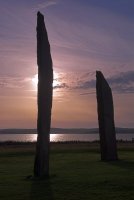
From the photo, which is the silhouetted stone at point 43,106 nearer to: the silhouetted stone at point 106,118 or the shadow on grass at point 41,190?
the shadow on grass at point 41,190

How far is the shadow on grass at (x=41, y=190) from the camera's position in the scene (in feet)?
43.7

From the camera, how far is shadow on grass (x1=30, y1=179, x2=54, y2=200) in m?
13.3

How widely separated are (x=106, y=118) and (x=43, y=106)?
850 cm

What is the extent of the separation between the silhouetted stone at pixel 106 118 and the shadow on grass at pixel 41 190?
9.51 metres

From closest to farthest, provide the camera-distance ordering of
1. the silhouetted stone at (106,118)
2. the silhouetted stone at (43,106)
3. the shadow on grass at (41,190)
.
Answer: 1. the shadow on grass at (41,190)
2. the silhouetted stone at (43,106)
3. the silhouetted stone at (106,118)

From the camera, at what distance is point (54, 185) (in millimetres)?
15555

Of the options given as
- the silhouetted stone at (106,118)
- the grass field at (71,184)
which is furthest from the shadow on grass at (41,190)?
the silhouetted stone at (106,118)

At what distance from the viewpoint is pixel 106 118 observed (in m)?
25.9

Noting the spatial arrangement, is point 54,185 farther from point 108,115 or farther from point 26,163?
point 108,115

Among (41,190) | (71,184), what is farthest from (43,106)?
(41,190)

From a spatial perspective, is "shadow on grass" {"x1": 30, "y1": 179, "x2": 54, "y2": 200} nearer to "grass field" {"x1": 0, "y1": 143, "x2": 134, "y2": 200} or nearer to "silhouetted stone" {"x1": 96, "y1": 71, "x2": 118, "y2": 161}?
"grass field" {"x1": 0, "y1": 143, "x2": 134, "y2": 200}

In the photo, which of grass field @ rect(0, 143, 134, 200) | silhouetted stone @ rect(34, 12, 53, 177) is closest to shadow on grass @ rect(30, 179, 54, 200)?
grass field @ rect(0, 143, 134, 200)

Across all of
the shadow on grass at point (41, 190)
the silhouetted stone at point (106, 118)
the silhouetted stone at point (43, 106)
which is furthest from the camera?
the silhouetted stone at point (106, 118)

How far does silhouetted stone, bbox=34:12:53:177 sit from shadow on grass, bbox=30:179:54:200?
4.48 feet
